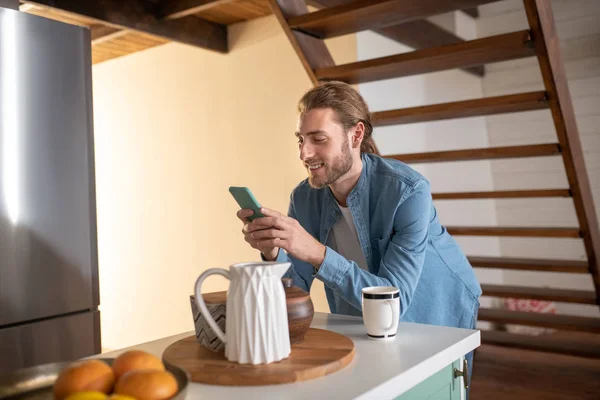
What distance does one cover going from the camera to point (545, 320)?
10.4 feet

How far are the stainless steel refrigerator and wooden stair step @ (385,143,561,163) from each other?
65.1 inches

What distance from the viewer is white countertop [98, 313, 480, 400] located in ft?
3.19

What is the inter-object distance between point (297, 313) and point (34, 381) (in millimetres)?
496

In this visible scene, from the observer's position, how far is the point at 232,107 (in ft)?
13.5

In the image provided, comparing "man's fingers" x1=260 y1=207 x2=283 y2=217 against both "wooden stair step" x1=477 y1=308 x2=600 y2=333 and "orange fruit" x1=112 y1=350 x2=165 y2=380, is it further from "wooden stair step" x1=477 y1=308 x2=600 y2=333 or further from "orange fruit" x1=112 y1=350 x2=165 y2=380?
"wooden stair step" x1=477 y1=308 x2=600 y2=333

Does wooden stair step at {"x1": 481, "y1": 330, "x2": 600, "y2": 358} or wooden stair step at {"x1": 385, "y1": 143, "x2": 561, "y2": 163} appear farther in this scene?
wooden stair step at {"x1": 481, "y1": 330, "x2": 600, "y2": 358}

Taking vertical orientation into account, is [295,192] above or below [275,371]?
above

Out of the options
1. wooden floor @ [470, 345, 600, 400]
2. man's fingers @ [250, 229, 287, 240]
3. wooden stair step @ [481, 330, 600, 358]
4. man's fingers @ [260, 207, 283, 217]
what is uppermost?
man's fingers @ [260, 207, 283, 217]

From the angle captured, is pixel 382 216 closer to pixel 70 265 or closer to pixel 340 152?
pixel 340 152

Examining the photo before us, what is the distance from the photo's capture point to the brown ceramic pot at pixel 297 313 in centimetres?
118

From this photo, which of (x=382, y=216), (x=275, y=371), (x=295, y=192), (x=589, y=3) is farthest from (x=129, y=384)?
(x=589, y=3)

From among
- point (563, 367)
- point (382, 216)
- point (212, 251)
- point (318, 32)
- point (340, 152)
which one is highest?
point (318, 32)

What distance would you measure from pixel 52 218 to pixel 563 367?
307 cm

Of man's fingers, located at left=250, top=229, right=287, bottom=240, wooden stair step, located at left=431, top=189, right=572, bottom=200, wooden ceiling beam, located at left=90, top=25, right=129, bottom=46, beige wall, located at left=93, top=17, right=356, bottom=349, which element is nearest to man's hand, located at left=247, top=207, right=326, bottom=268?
man's fingers, located at left=250, top=229, right=287, bottom=240
